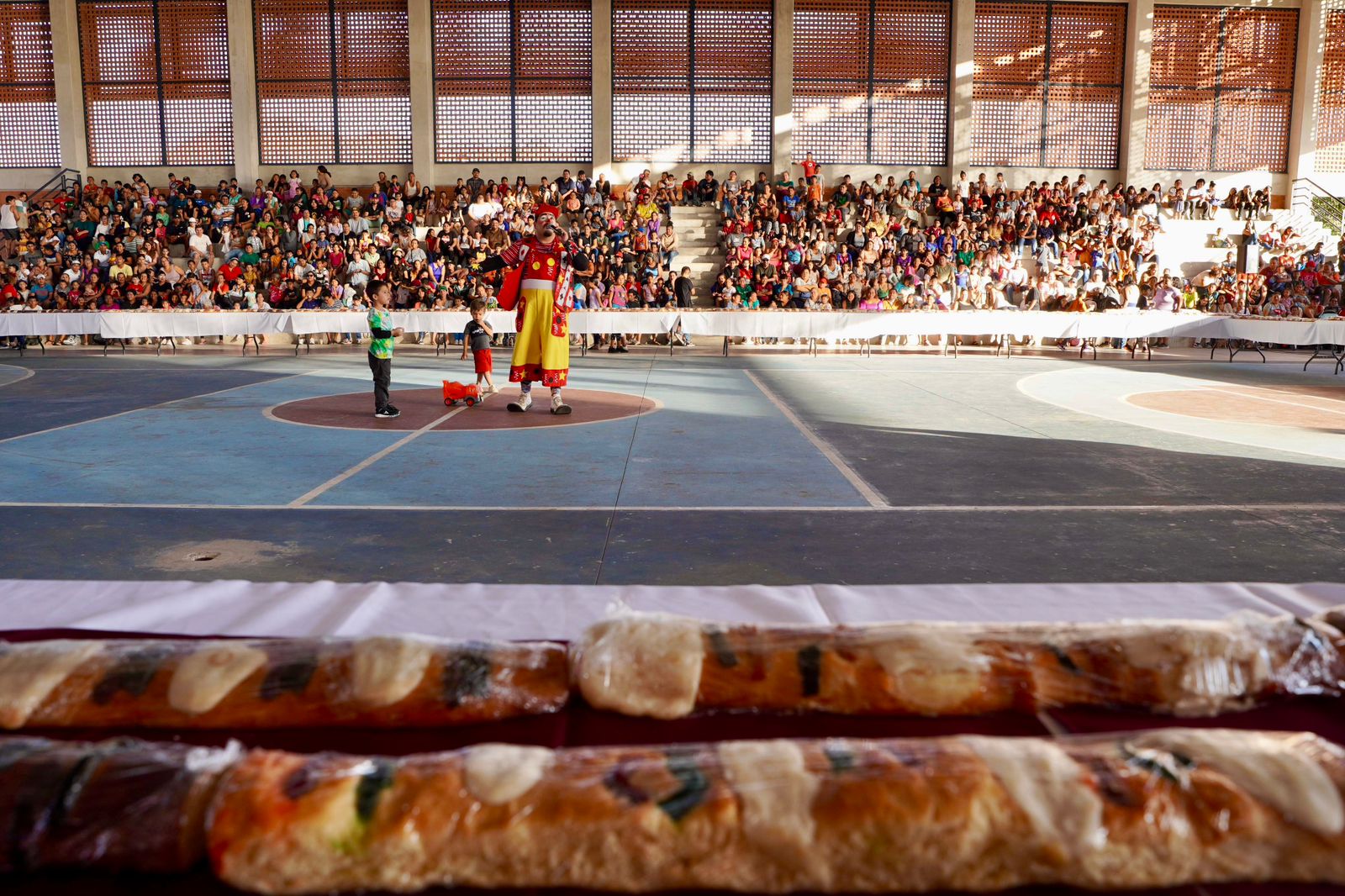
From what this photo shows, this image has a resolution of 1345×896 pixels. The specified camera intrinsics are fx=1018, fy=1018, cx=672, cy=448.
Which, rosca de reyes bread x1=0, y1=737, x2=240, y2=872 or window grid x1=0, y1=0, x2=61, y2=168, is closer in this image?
rosca de reyes bread x1=0, y1=737, x2=240, y2=872

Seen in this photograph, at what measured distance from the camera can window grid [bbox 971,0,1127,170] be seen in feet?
81.1

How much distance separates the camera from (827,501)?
18.0ft

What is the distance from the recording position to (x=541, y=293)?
866cm

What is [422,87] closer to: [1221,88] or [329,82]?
[329,82]

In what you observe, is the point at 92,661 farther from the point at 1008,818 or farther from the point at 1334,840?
the point at 1334,840

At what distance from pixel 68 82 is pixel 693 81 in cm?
1486

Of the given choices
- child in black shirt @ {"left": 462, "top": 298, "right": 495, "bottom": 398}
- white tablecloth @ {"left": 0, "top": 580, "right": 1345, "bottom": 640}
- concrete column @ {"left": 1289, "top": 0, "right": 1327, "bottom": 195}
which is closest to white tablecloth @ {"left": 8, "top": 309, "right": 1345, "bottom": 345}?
child in black shirt @ {"left": 462, "top": 298, "right": 495, "bottom": 398}

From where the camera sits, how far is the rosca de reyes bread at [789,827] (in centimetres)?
136

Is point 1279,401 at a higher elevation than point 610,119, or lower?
lower

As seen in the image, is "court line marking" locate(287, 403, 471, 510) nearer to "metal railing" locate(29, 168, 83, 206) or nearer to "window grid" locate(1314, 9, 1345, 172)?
"metal railing" locate(29, 168, 83, 206)

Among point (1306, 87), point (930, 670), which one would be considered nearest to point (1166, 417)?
point (930, 670)

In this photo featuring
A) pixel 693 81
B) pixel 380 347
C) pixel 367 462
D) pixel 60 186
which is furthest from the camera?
pixel 693 81

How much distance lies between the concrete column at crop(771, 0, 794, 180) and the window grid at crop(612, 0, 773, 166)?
22cm

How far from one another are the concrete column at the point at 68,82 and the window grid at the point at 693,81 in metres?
12.8
